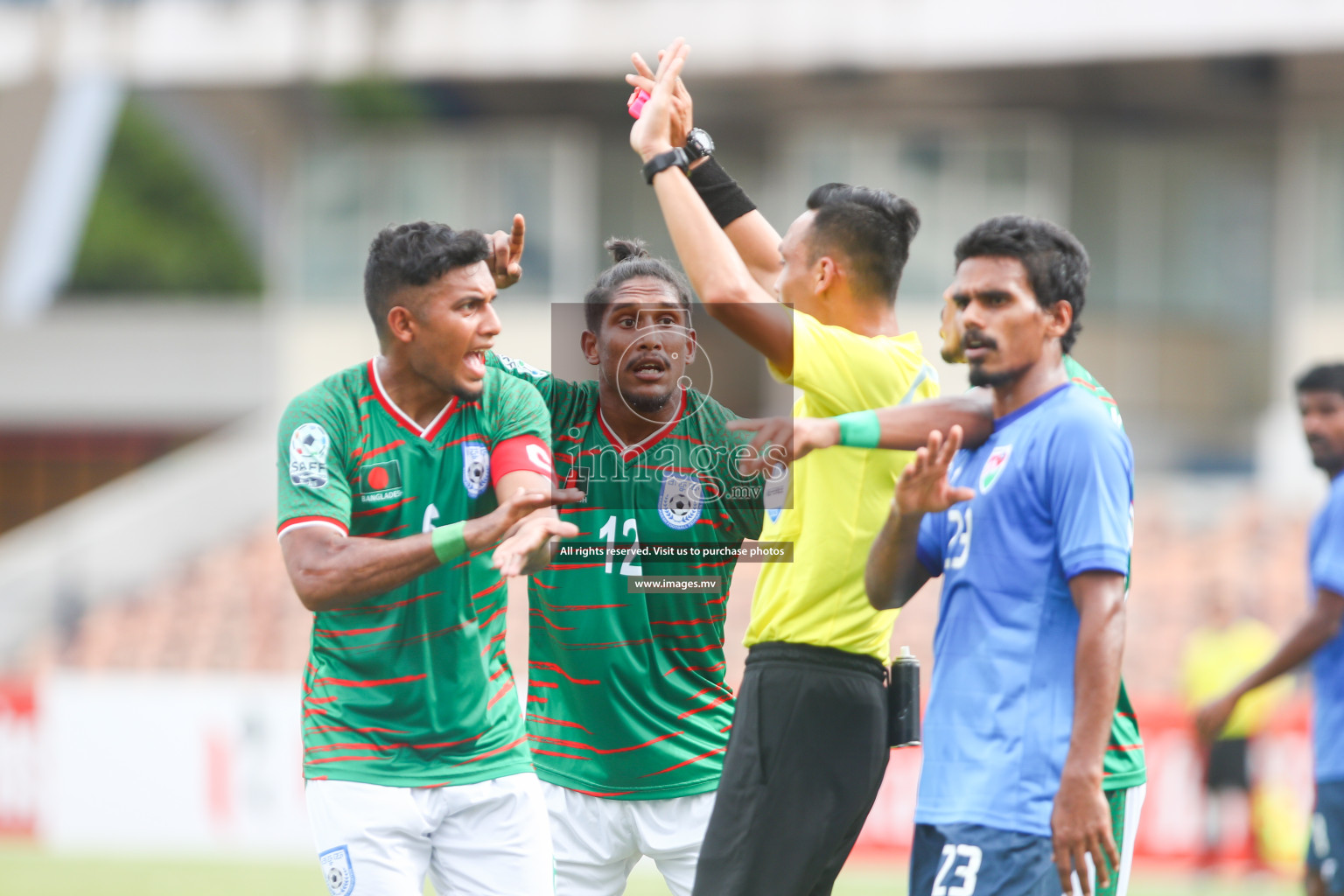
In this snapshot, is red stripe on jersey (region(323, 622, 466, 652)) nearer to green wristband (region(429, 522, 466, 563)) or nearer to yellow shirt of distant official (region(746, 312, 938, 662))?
green wristband (region(429, 522, 466, 563))

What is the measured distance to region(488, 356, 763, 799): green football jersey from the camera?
4.70 metres

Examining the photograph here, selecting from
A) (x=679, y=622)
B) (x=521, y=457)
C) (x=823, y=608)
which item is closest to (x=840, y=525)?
(x=823, y=608)

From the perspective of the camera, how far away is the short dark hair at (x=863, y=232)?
4309mm

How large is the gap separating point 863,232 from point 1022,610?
123 cm

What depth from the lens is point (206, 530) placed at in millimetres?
23703

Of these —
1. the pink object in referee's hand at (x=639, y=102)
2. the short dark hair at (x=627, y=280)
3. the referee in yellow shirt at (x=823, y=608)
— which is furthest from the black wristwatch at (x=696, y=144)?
the short dark hair at (x=627, y=280)

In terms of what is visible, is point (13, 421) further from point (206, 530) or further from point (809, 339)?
point (809, 339)

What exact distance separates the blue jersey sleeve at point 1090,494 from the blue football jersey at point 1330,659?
286cm

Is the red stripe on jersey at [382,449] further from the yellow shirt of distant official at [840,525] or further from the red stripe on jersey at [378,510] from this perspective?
the yellow shirt of distant official at [840,525]

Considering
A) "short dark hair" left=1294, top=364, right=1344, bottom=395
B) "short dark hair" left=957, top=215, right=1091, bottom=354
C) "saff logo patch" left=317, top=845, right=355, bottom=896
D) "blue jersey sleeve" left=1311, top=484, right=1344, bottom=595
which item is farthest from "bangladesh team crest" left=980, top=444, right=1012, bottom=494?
"short dark hair" left=1294, top=364, right=1344, bottom=395

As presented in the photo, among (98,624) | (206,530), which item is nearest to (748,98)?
(206,530)

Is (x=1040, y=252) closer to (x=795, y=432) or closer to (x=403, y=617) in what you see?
(x=795, y=432)

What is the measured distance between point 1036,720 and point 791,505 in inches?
42.0

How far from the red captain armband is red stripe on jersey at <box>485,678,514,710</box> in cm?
63
